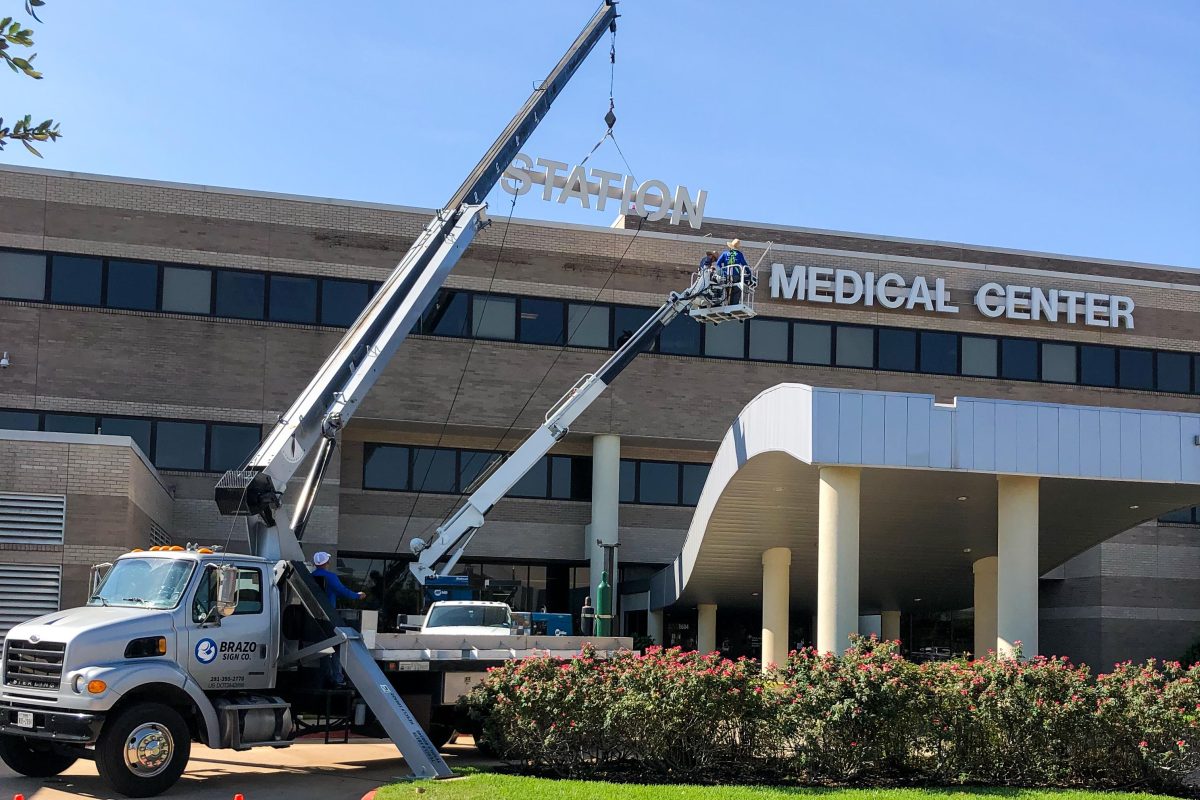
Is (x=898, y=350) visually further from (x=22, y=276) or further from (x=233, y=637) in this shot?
(x=233, y=637)

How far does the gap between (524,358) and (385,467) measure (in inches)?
198

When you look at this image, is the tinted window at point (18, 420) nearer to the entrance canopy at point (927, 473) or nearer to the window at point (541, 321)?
the window at point (541, 321)

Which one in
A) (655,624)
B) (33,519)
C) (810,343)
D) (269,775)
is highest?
(810,343)

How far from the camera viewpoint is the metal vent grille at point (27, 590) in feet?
74.4

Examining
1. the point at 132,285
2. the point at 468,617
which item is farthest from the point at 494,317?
the point at 468,617

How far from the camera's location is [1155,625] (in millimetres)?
39719

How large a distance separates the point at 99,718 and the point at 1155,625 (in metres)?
33.5

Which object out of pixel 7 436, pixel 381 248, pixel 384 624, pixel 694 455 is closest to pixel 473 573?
pixel 384 624

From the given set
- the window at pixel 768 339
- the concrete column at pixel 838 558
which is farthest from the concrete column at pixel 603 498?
the concrete column at pixel 838 558

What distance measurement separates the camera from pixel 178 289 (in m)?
34.8

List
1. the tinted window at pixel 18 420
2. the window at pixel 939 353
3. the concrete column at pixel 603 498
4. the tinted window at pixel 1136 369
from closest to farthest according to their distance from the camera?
the tinted window at pixel 18 420
the concrete column at pixel 603 498
the window at pixel 939 353
the tinted window at pixel 1136 369

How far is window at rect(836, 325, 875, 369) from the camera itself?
39.0m

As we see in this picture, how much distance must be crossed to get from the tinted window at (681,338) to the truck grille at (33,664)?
24563 mm

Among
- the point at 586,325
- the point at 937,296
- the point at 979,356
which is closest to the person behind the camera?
the point at 586,325
